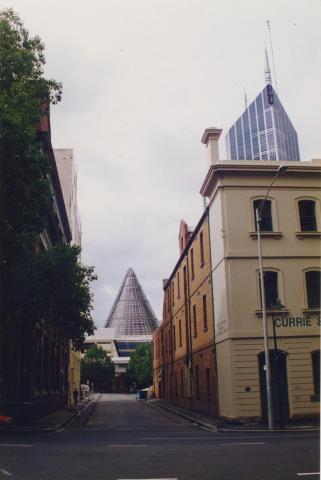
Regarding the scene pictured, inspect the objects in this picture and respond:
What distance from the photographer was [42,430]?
811 inches

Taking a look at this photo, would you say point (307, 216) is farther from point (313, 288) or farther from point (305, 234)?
point (313, 288)

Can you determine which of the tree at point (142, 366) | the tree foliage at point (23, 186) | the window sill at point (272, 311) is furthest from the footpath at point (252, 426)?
the tree at point (142, 366)

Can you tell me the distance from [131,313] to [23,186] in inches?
5842

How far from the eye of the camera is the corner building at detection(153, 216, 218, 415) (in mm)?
28084

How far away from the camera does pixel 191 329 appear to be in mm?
34031

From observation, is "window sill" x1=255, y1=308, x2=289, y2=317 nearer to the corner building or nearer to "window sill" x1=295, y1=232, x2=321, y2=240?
"window sill" x1=295, y1=232, x2=321, y2=240

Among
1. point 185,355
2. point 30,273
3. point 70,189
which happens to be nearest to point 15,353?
point 30,273

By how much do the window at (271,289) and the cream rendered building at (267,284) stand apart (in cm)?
5

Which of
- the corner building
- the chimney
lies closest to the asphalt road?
the corner building

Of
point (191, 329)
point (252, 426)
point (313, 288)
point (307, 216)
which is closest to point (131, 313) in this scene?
point (191, 329)

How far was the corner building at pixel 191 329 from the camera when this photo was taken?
92.1 ft

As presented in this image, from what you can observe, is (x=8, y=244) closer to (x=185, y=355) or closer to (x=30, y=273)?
(x=30, y=273)

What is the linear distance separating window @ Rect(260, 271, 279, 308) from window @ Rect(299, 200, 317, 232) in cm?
289

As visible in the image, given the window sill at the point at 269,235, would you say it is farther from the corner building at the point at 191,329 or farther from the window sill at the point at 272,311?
the corner building at the point at 191,329
